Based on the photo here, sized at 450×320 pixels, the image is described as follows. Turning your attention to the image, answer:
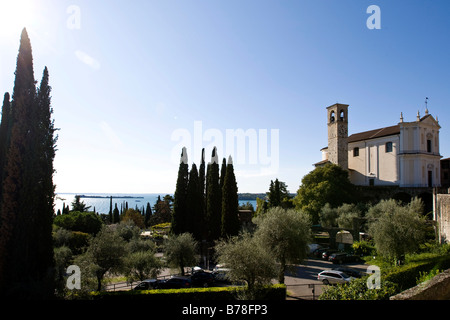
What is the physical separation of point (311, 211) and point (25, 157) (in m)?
40.6

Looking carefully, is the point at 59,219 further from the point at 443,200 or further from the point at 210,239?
the point at 443,200

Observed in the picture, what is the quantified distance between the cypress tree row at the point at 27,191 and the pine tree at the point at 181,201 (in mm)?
19406

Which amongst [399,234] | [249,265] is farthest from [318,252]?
[249,265]

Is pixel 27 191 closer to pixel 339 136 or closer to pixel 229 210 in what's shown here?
pixel 229 210

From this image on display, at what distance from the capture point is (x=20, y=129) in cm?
1463

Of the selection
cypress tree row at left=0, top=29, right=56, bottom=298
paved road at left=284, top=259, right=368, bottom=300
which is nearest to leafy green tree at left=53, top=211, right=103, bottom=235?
cypress tree row at left=0, top=29, right=56, bottom=298

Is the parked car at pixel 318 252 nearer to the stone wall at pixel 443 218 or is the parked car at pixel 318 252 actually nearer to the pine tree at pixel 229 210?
the pine tree at pixel 229 210

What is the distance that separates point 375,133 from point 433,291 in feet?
171

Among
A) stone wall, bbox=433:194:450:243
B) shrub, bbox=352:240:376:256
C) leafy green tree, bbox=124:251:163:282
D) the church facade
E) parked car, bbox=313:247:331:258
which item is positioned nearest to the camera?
leafy green tree, bbox=124:251:163:282

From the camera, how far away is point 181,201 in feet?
113

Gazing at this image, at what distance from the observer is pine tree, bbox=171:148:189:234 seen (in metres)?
33.6

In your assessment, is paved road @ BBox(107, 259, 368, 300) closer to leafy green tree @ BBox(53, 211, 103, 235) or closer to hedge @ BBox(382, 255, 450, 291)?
hedge @ BBox(382, 255, 450, 291)

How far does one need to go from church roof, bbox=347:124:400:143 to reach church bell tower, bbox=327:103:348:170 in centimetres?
453
